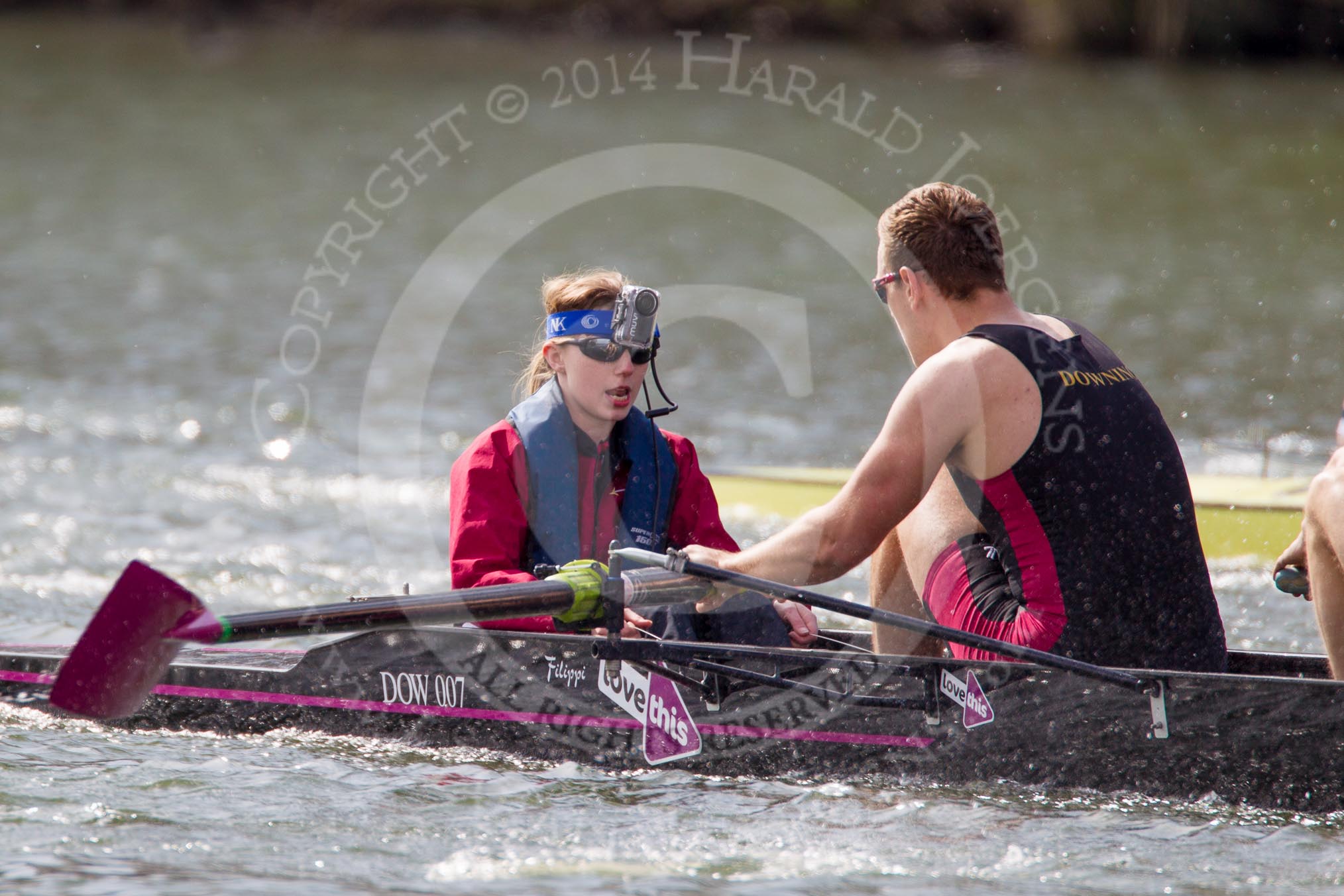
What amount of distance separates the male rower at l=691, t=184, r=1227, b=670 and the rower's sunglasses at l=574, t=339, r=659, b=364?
75 centimetres

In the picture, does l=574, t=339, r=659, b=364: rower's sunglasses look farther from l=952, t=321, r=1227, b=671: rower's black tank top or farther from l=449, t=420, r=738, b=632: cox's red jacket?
l=952, t=321, r=1227, b=671: rower's black tank top

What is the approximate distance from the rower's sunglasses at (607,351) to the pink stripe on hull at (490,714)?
110 cm

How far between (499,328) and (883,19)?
18606 mm

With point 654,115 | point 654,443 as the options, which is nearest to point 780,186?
point 654,115

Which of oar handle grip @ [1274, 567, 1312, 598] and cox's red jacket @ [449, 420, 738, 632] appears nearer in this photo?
cox's red jacket @ [449, 420, 738, 632]

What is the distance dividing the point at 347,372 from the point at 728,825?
7.86 metres

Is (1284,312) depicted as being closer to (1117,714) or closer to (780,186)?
(780,186)

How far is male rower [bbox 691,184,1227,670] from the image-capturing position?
3.88m

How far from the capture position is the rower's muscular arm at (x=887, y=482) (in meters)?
3.87

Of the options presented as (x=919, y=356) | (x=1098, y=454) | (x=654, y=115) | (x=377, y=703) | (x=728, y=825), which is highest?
(x=654, y=115)

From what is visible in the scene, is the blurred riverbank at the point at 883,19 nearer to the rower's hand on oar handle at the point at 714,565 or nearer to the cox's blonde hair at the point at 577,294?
the cox's blonde hair at the point at 577,294

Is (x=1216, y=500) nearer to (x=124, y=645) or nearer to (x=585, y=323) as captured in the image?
(x=585, y=323)

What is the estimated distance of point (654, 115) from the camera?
21672 mm

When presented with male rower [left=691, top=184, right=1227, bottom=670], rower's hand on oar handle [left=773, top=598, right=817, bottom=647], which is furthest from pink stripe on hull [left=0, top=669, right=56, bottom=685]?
rower's hand on oar handle [left=773, top=598, right=817, bottom=647]
